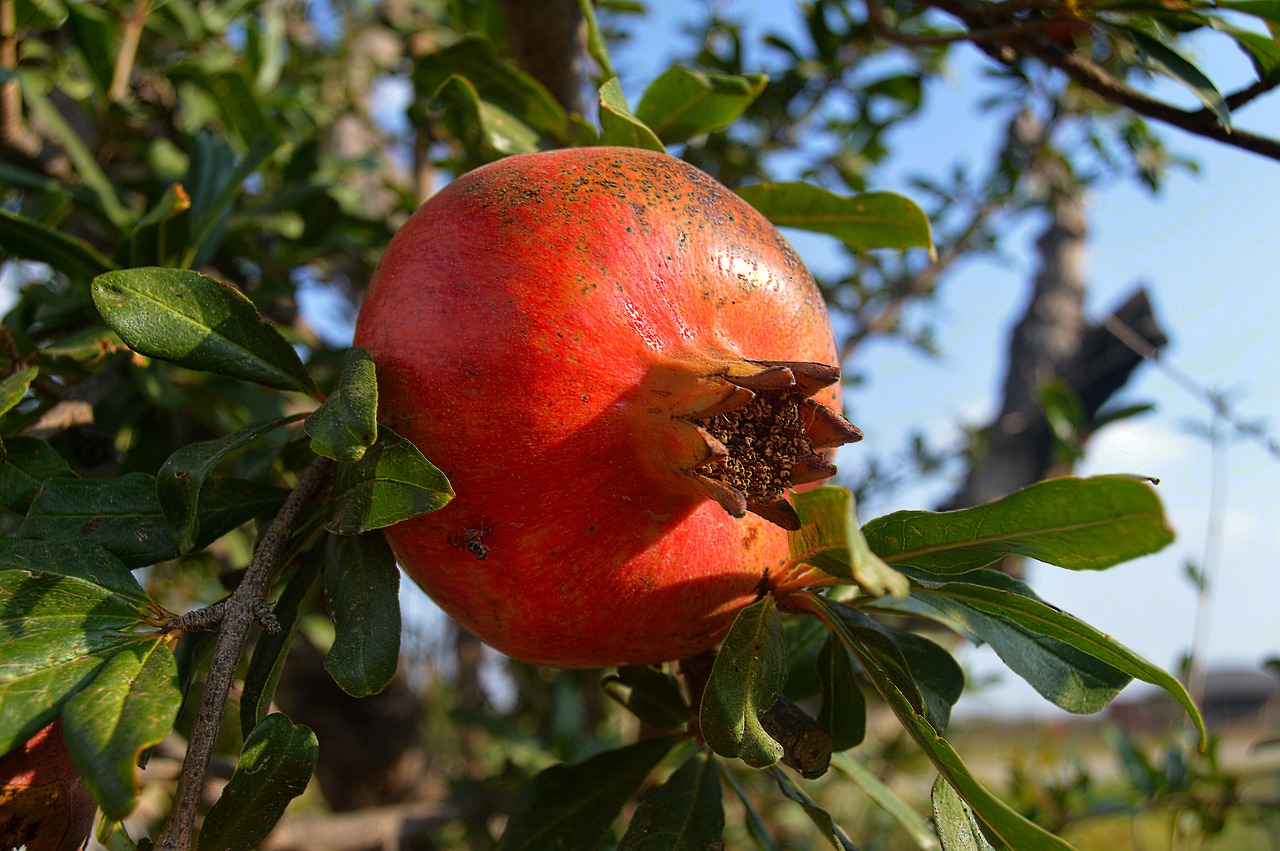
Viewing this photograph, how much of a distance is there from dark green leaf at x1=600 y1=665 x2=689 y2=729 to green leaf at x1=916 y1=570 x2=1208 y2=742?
381mm

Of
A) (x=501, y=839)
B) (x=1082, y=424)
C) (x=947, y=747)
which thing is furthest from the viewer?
(x=1082, y=424)

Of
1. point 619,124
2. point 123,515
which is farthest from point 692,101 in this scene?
point 123,515

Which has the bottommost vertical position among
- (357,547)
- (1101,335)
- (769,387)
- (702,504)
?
(1101,335)

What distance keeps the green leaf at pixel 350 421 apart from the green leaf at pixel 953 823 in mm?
554

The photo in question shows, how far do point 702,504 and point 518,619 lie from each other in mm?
184

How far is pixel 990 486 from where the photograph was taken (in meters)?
2.56

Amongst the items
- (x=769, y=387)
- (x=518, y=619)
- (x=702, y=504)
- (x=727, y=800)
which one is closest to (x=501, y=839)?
(x=518, y=619)

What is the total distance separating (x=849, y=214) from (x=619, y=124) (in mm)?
307

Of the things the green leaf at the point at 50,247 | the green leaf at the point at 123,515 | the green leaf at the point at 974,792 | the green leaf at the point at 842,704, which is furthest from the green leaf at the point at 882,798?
the green leaf at the point at 50,247

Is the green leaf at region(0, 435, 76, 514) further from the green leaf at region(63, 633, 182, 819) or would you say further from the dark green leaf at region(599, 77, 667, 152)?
the dark green leaf at region(599, 77, 667, 152)

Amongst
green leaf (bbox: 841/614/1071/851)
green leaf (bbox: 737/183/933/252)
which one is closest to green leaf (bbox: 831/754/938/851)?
green leaf (bbox: 841/614/1071/851)

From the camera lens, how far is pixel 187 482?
0.74 metres

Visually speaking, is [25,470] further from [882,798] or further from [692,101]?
[882,798]

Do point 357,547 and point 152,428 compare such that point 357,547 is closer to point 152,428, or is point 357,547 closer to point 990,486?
Result: point 152,428
